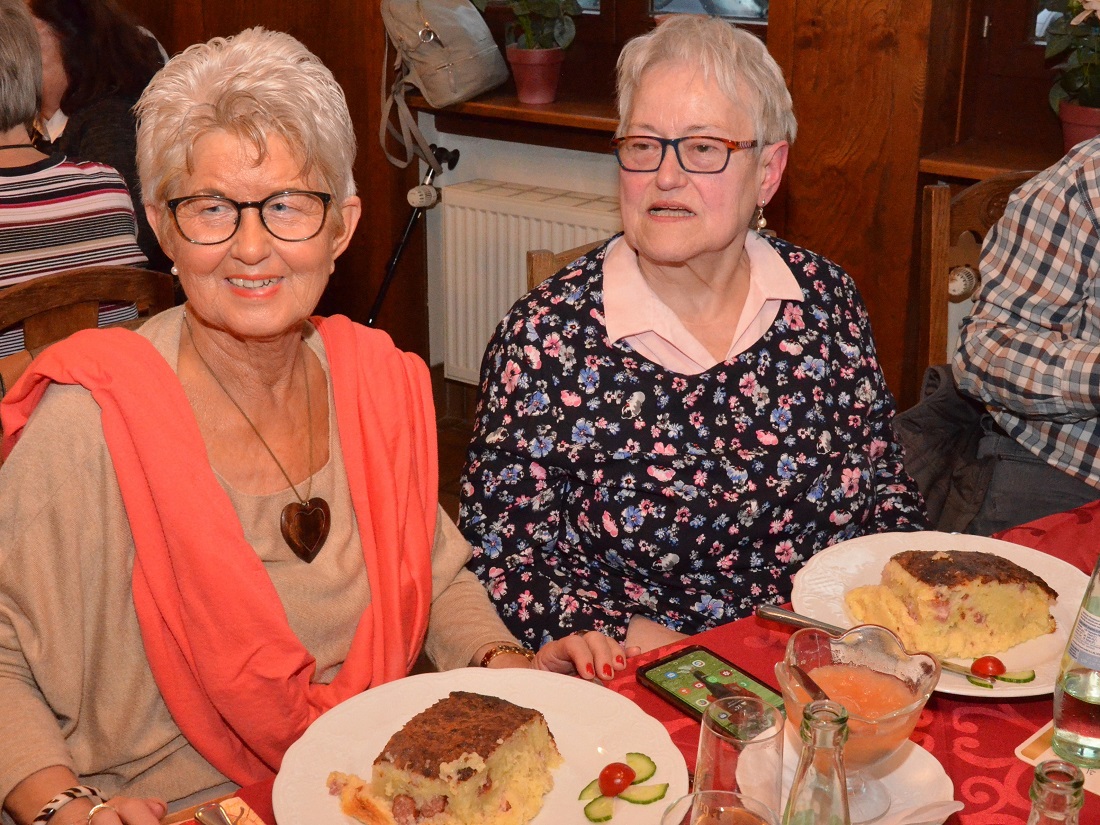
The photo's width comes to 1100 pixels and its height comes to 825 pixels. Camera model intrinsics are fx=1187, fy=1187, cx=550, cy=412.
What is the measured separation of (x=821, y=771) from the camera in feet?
3.02

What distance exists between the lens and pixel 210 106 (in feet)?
4.74

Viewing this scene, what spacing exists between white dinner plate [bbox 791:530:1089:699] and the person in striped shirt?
198cm

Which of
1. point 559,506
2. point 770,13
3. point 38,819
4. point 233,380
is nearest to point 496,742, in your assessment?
point 38,819

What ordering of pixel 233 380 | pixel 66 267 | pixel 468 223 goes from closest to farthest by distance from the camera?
pixel 233 380, pixel 66 267, pixel 468 223

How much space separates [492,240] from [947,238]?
2054 mm

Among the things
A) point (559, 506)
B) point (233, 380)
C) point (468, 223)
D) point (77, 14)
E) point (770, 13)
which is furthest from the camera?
point (468, 223)

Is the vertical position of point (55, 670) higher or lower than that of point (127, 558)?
lower

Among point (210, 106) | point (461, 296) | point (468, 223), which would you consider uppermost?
point (210, 106)

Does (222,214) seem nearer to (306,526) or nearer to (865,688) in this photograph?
(306,526)

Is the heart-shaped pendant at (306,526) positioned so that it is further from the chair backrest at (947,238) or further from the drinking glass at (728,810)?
the chair backrest at (947,238)

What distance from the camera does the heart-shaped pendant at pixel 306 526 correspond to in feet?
5.02

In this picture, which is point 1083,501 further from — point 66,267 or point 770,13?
point 66,267

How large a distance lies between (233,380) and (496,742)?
26.1 inches

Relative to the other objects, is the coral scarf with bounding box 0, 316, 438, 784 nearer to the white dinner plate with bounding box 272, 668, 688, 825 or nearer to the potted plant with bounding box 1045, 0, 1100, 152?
the white dinner plate with bounding box 272, 668, 688, 825
